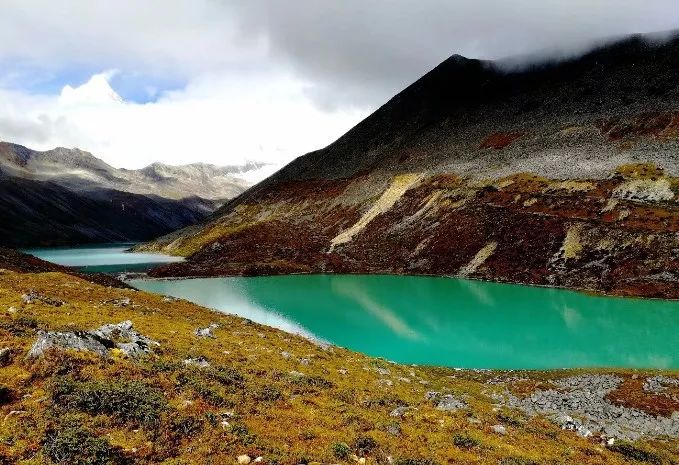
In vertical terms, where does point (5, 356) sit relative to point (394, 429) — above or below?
above

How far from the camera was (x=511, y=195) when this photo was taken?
371 feet

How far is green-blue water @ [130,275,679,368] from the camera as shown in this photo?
44.8 m

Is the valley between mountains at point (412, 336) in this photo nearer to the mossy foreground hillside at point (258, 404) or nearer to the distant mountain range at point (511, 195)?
the mossy foreground hillside at point (258, 404)

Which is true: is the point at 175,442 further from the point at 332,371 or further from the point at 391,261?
the point at 391,261

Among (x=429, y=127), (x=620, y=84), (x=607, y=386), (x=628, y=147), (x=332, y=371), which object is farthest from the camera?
(x=429, y=127)

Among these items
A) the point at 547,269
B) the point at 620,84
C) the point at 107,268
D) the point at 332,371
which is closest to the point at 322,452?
the point at 332,371

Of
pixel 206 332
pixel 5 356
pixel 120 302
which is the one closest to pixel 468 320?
pixel 206 332

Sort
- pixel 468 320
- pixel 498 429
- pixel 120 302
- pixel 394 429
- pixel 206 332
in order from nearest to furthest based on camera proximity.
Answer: pixel 394 429 < pixel 498 429 < pixel 206 332 < pixel 120 302 < pixel 468 320

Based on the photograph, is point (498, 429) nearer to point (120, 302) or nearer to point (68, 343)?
point (68, 343)

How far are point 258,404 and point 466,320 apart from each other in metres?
45.2

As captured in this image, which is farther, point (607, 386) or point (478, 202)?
point (478, 202)

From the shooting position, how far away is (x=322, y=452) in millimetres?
14695

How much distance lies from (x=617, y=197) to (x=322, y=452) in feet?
321

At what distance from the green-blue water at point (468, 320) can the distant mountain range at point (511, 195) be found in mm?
12299
